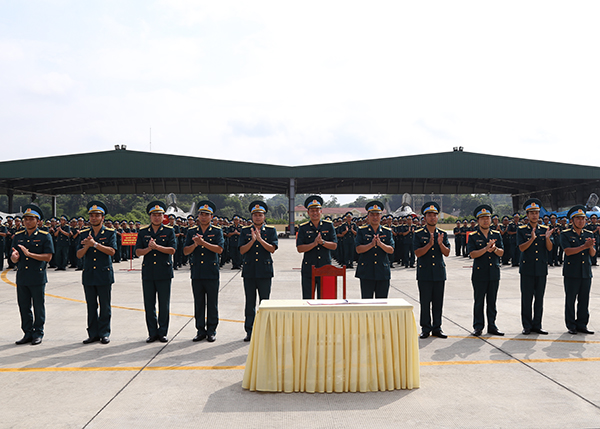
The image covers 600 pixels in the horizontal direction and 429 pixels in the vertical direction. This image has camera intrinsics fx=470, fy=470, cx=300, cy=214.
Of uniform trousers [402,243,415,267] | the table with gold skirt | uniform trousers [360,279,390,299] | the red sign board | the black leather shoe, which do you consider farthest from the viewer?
the red sign board

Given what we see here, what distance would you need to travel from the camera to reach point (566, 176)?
3738 cm

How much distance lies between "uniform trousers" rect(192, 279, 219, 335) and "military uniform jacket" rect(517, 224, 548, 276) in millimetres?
4615

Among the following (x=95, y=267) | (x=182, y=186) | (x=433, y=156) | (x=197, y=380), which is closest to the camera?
(x=197, y=380)

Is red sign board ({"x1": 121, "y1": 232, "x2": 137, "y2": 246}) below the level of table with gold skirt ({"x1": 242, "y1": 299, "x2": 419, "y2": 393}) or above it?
above

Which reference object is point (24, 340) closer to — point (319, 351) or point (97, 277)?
point (97, 277)

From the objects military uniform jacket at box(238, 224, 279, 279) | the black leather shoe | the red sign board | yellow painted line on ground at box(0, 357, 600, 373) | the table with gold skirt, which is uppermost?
military uniform jacket at box(238, 224, 279, 279)

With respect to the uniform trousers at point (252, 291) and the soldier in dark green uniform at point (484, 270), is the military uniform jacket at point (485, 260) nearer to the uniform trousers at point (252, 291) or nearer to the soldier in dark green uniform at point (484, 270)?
the soldier in dark green uniform at point (484, 270)

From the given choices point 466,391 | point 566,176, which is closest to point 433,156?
point 566,176

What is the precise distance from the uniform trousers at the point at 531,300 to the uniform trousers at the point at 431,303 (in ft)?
4.22

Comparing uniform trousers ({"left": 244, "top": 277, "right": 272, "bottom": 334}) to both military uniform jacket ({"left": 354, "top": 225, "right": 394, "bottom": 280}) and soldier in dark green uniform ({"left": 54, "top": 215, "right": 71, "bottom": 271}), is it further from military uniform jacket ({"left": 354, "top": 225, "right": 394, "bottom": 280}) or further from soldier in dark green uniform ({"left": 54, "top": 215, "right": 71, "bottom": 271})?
soldier in dark green uniform ({"left": 54, "top": 215, "right": 71, "bottom": 271})

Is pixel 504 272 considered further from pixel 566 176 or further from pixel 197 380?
pixel 566 176

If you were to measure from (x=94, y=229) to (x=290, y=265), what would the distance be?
37.6ft

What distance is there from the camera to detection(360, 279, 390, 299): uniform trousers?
6777mm

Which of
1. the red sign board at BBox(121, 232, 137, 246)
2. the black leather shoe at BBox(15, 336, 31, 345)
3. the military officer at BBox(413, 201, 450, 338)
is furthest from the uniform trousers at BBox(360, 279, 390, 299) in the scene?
the red sign board at BBox(121, 232, 137, 246)
